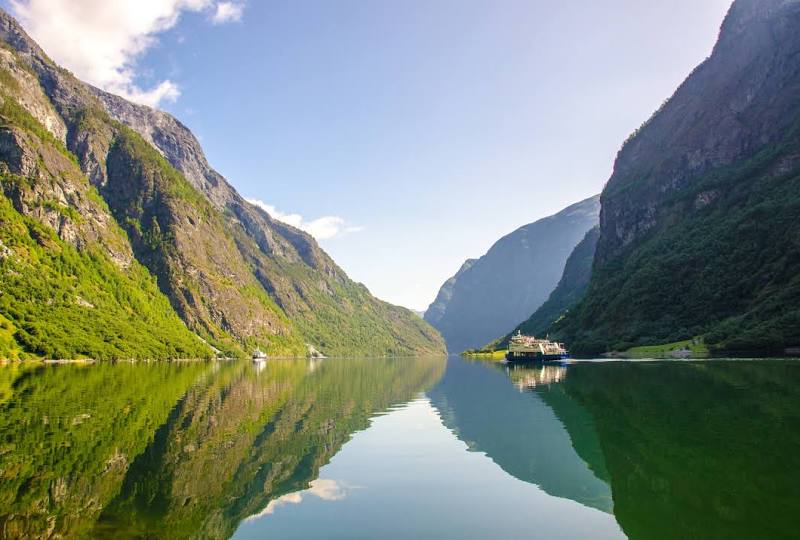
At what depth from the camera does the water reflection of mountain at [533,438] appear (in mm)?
20984

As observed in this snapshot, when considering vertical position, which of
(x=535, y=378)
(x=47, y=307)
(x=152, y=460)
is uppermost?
(x=47, y=307)

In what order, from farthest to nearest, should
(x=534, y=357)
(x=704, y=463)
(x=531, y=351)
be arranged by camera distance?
(x=531, y=351) → (x=534, y=357) → (x=704, y=463)

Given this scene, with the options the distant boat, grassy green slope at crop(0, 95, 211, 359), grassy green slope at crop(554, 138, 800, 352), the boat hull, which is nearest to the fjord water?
grassy green slope at crop(554, 138, 800, 352)

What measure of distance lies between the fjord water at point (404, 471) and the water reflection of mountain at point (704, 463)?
87 millimetres

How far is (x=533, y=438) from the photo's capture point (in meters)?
30.5

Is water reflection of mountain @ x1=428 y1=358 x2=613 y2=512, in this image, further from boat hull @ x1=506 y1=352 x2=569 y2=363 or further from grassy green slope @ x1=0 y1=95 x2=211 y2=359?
grassy green slope @ x1=0 y1=95 x2=211 y2=359

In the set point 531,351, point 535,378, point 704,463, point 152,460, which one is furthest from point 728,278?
point 152,460

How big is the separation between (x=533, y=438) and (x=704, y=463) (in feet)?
35.2

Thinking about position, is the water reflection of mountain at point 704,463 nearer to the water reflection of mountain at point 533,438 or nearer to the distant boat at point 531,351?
the water reflection of mountain at point 533,438

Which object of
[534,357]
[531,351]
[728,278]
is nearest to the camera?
[534,357]

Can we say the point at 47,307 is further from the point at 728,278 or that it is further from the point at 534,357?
the point at 728,278

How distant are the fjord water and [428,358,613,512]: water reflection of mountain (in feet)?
0.49

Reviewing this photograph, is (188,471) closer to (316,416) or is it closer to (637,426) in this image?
(316,416)

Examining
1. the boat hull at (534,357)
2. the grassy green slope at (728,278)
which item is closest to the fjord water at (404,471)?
the grassy green slope at (728,278)
